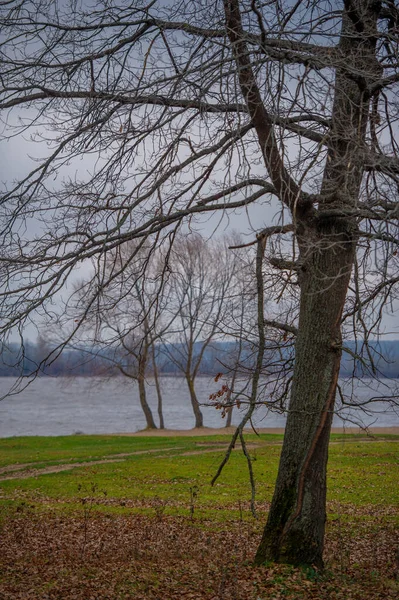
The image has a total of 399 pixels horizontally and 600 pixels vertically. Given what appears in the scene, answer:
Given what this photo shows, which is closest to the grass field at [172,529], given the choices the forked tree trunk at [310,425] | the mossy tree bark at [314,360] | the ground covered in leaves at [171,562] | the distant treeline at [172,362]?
the ground covered in leaves at [171,562]

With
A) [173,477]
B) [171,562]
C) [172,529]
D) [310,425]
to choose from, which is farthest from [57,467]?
[310,425]

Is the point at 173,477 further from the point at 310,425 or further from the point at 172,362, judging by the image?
the point at 172,362

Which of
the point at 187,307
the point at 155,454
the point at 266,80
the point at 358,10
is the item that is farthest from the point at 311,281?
the point at 187,307

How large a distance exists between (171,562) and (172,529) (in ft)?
7.28

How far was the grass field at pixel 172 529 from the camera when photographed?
639cm

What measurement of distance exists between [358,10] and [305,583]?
5.59 metres

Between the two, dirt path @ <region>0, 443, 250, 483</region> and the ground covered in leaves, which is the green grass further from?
the ground covered in leaves

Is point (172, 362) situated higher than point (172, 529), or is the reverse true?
point (172, 362)

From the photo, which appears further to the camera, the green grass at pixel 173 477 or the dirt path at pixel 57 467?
the dirt path at pixel 57 467

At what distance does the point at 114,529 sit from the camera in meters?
9.89

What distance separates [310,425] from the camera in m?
6.76

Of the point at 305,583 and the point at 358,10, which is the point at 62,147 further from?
the point at 305,583

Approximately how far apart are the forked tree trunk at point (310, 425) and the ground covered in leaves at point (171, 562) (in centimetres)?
29

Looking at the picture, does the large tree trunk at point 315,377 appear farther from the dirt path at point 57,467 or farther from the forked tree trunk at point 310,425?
the dirt path at point 57,467
